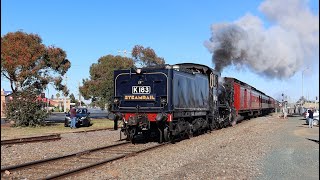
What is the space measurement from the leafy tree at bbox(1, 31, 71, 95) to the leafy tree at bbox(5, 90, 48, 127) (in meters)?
0.82

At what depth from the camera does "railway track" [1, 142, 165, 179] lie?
372 inches

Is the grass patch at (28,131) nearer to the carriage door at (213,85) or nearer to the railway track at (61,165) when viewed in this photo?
the railway track at (61,165)

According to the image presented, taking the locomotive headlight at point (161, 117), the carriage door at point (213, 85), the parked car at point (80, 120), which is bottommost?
the parked car at point (80, 120)

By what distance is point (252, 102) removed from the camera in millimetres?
42312

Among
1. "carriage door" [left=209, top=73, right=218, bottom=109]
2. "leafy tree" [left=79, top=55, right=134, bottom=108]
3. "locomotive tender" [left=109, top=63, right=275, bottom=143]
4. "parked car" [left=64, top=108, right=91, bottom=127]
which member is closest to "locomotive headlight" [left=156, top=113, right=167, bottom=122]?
"locomotive tender" [left=109, top=63, right=275, bottom=143]

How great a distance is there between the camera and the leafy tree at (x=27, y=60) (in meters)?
28.4

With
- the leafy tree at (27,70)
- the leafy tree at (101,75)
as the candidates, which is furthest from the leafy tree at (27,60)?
the leafy tree at (101,75)

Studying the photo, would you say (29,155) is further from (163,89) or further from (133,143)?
(163,89)

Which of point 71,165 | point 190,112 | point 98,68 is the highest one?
point 98,68

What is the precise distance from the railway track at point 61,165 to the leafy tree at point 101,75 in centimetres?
2994

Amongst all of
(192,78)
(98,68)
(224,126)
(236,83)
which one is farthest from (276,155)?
(98,68)

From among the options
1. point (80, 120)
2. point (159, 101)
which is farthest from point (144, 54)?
point (159, 101)

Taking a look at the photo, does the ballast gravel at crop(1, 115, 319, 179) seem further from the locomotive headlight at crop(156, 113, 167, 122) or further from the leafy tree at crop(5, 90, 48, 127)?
the leafy tree at crop(5, 90, 48, 127)

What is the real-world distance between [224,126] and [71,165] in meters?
18.2
